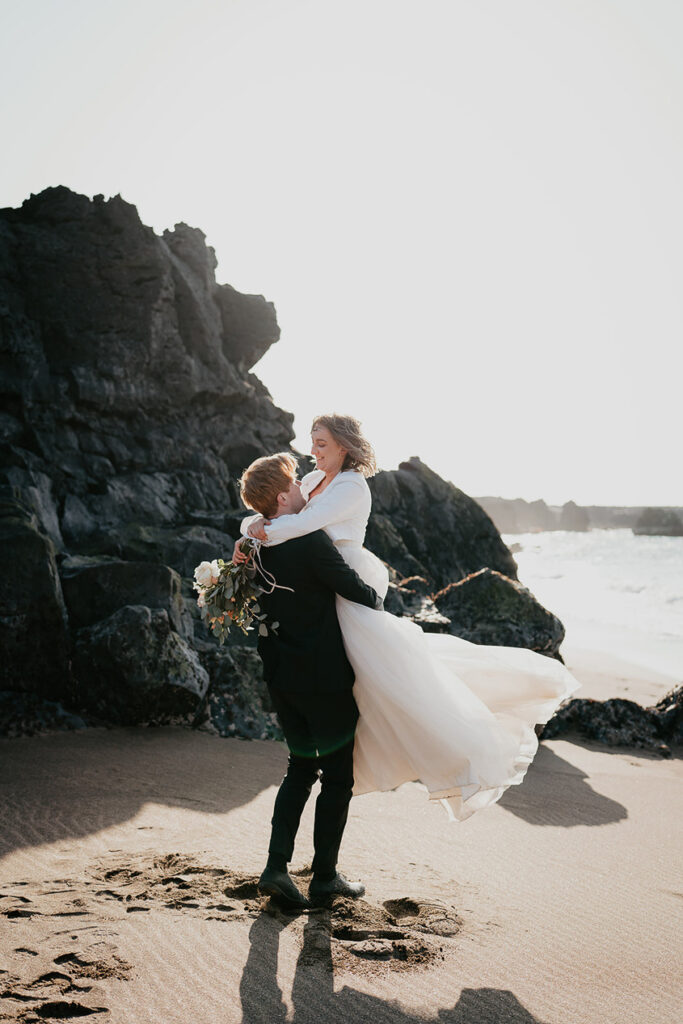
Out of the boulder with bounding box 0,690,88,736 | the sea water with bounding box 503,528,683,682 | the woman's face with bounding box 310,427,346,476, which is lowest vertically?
the sea water with bounding box 503,528,683,682

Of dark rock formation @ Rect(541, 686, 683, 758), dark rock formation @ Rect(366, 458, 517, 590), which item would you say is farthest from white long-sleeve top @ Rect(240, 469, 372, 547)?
dark rock formation @ Rect(366, 458, 517, 590)

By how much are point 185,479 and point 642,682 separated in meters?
9.87

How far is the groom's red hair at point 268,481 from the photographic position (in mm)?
4258

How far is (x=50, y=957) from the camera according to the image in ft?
10.4

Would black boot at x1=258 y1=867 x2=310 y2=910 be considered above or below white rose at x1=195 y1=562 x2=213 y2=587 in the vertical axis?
below

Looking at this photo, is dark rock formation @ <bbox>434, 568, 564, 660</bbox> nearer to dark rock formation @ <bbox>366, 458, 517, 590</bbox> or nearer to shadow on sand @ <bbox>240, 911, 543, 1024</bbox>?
dark rock formation @ <bbox>366, 458, 517, 590</bbox>

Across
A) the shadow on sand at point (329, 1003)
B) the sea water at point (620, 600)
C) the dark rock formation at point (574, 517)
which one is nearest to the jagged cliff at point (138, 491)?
the shadow on sand at point (329, 1003)

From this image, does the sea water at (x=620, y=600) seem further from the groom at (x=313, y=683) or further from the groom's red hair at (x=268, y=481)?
the groom's red hair at (x=268, y=481)

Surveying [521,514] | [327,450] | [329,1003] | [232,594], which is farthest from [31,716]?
[521,514]

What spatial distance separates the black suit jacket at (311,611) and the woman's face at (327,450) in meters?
0.48

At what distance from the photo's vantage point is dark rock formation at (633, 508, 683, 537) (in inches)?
4776

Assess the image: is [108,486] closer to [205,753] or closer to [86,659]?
[86,659]

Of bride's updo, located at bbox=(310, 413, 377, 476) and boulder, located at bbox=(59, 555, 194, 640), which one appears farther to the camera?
boulder, located at bbox=(59, 555, 194, 640)

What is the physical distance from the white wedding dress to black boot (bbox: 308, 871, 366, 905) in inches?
18.6
